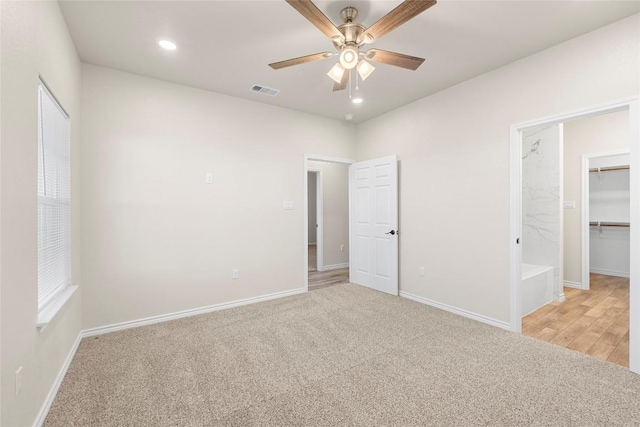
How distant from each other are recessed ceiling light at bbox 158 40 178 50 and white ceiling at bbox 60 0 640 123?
0.05 meters

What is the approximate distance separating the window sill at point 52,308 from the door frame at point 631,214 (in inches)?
154

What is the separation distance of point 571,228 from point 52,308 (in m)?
6.52

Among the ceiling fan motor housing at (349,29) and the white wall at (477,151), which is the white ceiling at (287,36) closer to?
the ceiling fan motor housing at (349,29)

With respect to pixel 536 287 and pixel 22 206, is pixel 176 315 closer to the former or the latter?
pixel 22 206

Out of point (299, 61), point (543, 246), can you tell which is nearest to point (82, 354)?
point (299, 61)

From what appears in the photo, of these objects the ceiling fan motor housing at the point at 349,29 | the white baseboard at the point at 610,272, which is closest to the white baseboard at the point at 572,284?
the white baseboard at the point at 610,272

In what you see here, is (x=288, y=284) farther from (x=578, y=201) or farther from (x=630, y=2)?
(x=578, y=201)

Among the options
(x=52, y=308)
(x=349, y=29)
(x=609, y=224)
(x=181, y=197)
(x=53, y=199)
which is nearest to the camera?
(x=52, y=308)

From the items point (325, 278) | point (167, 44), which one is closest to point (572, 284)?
point (325, 278)

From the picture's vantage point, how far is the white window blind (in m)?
1.94

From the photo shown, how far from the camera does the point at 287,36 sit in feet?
8.13

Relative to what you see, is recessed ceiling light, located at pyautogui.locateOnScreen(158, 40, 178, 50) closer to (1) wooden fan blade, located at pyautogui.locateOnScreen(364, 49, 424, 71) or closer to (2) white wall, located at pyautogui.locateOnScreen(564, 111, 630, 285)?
(1) wooden fan blade, located at pyautogui.locateOnScreen(364, 49, 424, 71)

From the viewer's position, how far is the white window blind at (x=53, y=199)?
1.94 m

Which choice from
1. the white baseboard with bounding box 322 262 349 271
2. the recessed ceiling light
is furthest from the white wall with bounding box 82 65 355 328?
the white baseboard with bounding box 322 262 349 271
